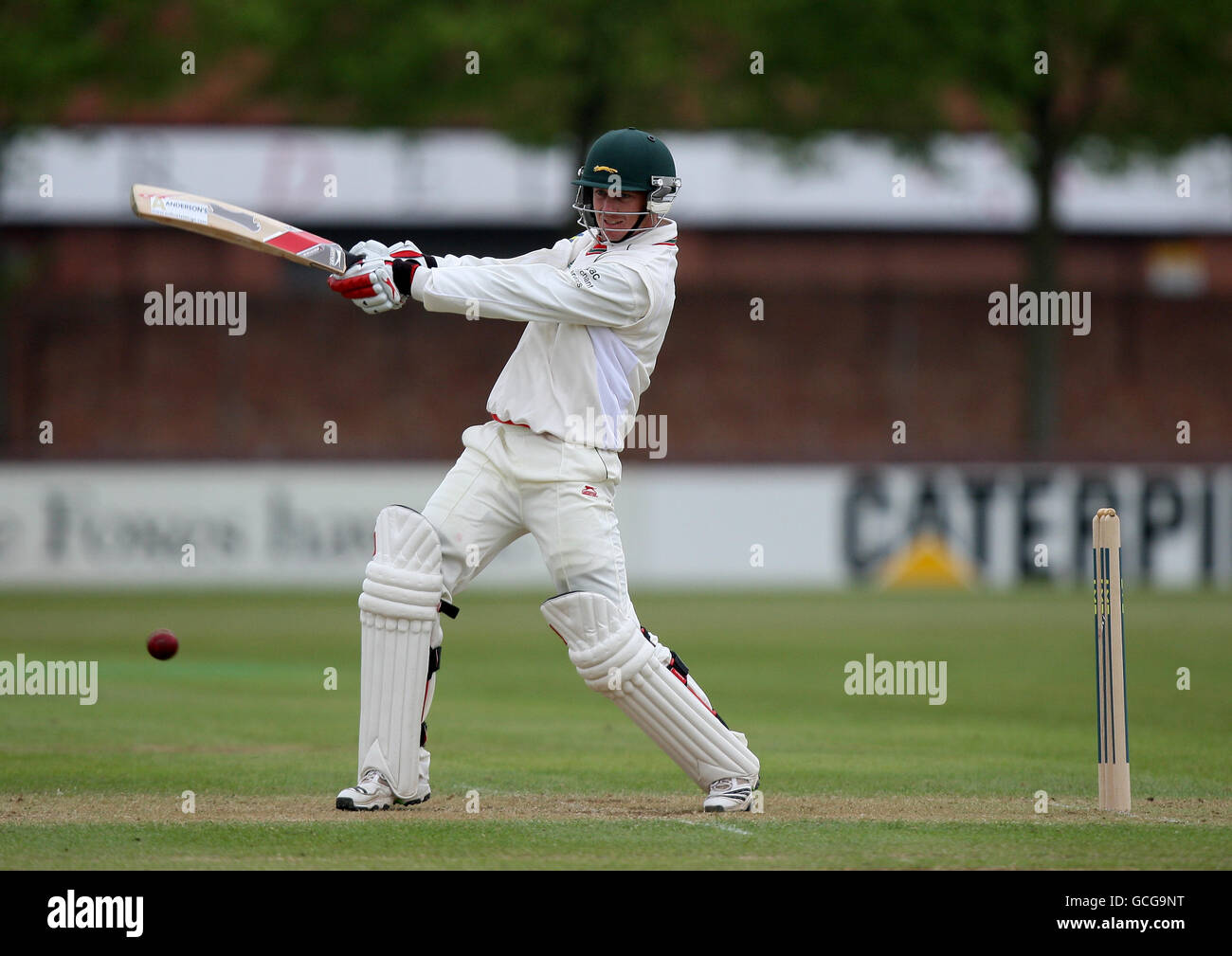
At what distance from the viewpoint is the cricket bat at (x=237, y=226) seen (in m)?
6.78

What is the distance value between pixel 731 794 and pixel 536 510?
49.5 inches

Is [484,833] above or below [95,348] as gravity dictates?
below

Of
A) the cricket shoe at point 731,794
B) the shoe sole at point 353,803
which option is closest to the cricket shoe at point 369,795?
the shoe sole at point 353,803

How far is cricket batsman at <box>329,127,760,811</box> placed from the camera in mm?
6652

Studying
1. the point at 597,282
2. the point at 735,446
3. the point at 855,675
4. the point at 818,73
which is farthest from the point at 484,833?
the point at 735,446

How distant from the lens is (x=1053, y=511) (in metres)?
19.7

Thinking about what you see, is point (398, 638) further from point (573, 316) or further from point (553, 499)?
point (573, 316)

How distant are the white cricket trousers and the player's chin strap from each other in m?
0.11

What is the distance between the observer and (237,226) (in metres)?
6.93

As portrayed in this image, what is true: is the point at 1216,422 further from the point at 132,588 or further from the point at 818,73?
the point at 132,588

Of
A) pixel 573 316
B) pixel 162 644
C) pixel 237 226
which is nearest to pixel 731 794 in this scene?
pixel 573 316
